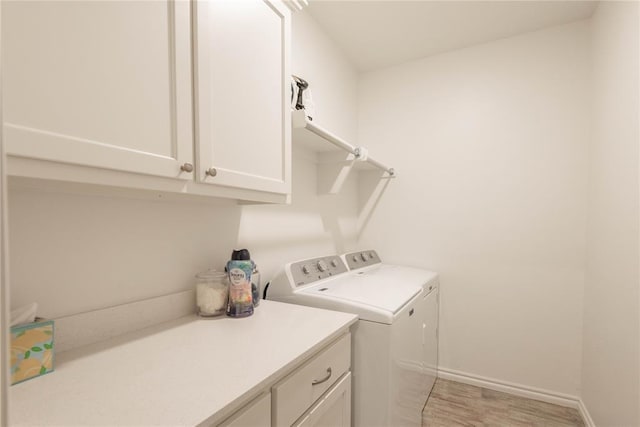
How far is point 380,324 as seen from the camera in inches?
50.8

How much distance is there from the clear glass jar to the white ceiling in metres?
1.83

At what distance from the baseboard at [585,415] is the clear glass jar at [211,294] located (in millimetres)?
2292

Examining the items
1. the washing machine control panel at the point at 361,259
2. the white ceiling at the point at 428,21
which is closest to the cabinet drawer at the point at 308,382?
the washing machine control panel at the point at 361,259

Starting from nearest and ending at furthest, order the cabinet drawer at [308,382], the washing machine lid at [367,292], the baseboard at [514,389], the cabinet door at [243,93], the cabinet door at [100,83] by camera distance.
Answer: the cabinet door at [100,83] → the cabinet drawer at [308,382] → the cabinet door at [243,93] → the washing machine lid at [367,292] → the baseboard at [514,389]

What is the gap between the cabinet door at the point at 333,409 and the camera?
995 millimetres

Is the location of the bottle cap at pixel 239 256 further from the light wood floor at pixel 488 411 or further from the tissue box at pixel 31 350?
the light wood floor at pixel 488 411

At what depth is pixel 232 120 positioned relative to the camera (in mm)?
1084

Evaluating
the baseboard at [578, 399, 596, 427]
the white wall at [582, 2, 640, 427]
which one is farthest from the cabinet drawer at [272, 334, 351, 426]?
the baseboard at [578, 399, 596, 427]

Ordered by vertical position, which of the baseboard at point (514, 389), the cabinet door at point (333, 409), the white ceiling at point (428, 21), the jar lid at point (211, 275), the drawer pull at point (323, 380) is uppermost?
the white ceiling at point (428, 21)

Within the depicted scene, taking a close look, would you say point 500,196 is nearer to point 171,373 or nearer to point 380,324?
point 380,324

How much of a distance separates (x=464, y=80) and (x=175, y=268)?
2469 millimetres

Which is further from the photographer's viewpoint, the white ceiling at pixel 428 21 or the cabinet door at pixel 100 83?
the white ceiling at pixel 428 21

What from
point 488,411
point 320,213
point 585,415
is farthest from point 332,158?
point 585,415

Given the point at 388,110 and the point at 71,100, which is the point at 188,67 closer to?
the point at 71,100
